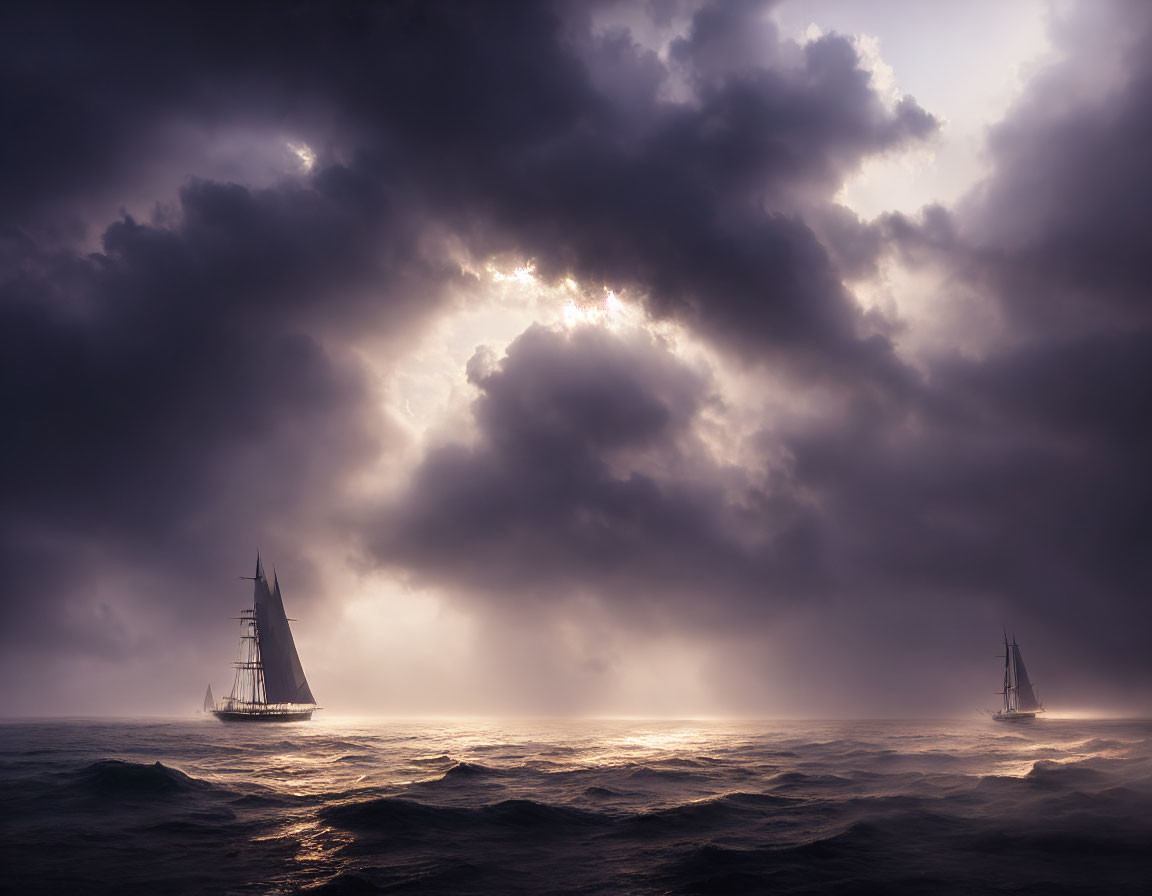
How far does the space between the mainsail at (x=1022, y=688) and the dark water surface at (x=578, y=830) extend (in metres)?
174

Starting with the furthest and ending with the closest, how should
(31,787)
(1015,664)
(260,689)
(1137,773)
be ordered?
(1015,664)
(260,689)
(1137,773)
(31,787)

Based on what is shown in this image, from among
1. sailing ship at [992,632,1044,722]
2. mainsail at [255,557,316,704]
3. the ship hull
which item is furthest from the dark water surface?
sailing ship at [992,632,1044,722]

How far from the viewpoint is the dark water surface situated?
69.1 ft

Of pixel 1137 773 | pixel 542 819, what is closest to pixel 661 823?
pixel 542 819

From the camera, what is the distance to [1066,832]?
26.4m

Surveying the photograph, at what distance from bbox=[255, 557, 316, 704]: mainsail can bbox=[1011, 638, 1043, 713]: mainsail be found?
667 ft

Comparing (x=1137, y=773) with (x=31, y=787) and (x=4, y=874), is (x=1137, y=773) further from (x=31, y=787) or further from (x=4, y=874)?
(x=31, y=787)

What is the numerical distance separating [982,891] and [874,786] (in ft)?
78.9

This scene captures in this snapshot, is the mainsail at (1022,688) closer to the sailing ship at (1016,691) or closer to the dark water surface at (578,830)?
the sailing ship at (1016,691)

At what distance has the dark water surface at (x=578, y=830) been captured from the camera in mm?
21047

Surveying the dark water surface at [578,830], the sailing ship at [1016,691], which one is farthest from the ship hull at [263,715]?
the sailing ship at [1016,691]

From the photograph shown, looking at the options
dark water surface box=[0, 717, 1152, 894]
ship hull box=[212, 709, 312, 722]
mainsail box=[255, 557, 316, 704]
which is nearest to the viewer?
dark water surface box=[0, 717, 1152, 894]

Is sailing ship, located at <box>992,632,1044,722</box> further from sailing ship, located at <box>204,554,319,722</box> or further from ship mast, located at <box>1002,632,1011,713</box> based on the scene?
sailing ship, located at <box>204,554,319,722</box>

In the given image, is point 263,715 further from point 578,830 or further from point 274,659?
point 578,830
